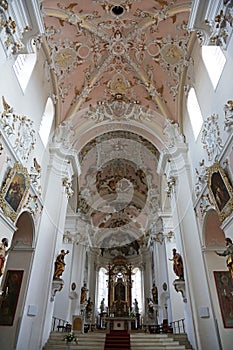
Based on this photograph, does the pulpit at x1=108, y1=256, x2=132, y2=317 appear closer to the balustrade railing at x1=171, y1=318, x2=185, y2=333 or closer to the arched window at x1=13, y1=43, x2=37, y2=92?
the balustrade railing at x1=171, y1=318, x2=185, y2=333

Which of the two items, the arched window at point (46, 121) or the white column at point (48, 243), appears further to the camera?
the arched window at point (46, 121)

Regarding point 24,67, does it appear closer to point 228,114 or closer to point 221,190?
point 228,114

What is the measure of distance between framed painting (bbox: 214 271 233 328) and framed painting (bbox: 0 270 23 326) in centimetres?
615

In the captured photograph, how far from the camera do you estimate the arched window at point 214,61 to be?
840 centimetres

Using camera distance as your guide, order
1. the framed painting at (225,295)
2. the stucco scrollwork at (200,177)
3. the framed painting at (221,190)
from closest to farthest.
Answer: the framed painting at (221,190)
the framed painting at (225,295)
the stucco scrollwork at (200,177)

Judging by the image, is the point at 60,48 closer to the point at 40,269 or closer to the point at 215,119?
the point at 215,119

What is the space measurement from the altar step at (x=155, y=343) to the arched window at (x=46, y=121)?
8.07 m

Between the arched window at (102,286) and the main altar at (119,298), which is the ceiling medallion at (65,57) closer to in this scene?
the main altar at (119,298)

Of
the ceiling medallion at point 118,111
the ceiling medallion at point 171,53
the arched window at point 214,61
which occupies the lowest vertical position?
the arched window at point 214,61

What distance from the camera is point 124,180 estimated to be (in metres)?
19.7

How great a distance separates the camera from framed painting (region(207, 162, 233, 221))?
692cm

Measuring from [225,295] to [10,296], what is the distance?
655cm

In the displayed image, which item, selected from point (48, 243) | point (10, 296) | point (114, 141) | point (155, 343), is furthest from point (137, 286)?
point (10, 296)

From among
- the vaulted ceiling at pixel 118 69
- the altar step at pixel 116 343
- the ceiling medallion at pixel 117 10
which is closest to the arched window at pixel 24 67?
the vaulted ceiling at pixel 118 69
